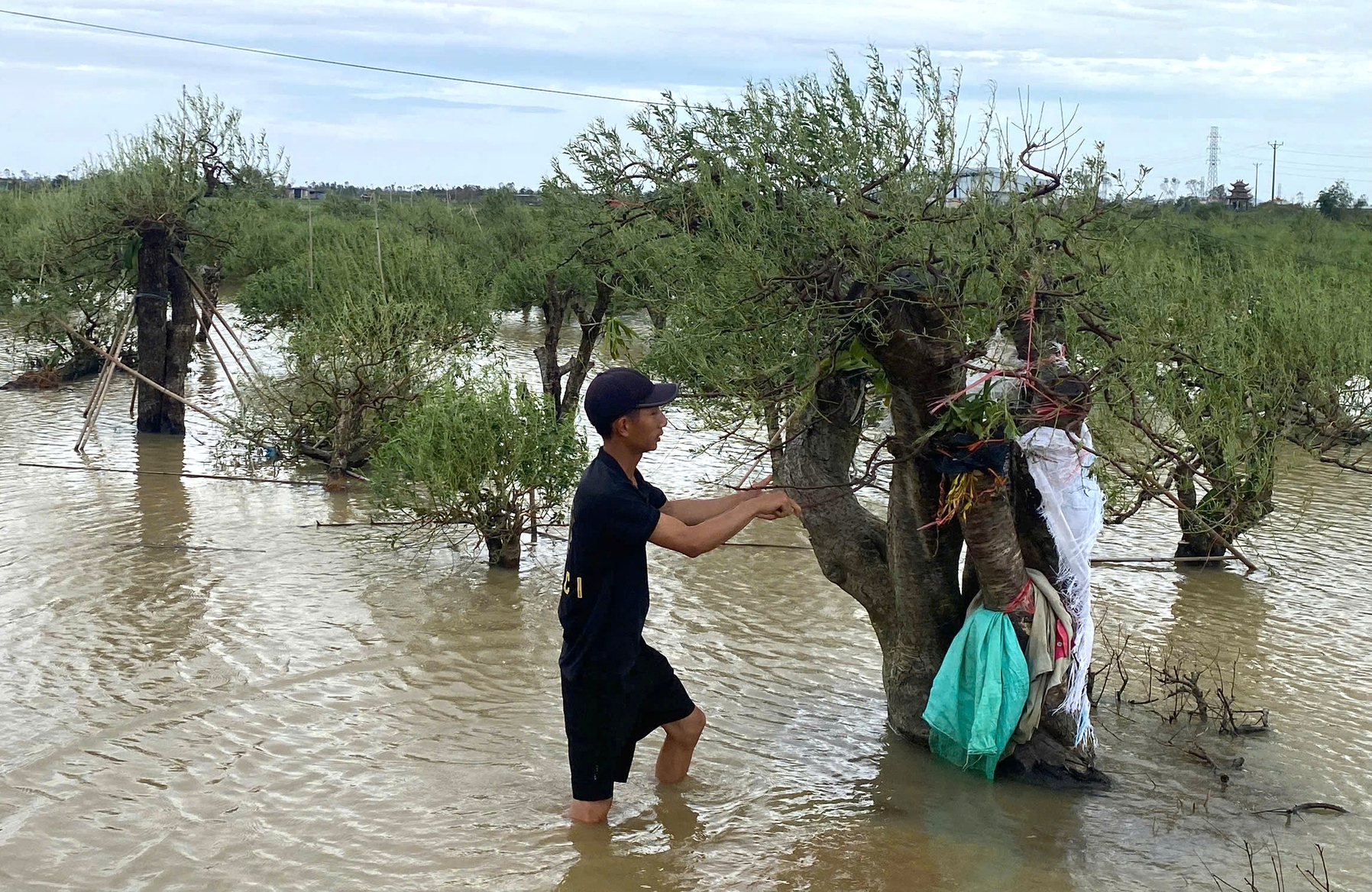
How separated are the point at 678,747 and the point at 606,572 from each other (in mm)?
1024

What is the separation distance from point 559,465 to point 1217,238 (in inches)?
764

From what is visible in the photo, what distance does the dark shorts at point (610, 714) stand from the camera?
443 cm

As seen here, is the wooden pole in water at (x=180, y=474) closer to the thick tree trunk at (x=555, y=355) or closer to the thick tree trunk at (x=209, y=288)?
the thick tree trunk at (x=555, y=355)

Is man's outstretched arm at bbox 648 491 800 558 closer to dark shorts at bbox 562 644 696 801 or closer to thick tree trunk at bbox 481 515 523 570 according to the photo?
dark shorts at bbox 562 644 696 801

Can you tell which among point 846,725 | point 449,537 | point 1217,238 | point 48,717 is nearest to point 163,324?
point 449,537

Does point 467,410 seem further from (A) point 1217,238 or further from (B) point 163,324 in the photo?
(A) point 1217,238

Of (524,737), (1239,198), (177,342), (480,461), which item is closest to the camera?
(524,737)

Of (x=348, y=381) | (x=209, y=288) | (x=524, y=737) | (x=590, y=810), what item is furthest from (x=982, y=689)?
(x=209, y=288)

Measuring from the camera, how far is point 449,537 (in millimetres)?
9180

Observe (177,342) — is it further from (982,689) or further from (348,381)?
(982,689)

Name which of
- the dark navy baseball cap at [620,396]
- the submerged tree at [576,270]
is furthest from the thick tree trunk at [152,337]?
the dark navy baseball cap at [620,396]

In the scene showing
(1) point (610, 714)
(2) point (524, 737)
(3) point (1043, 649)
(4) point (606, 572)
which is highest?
(4) point (606, 572)

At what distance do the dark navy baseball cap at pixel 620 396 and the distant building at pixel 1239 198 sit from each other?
45015 mm

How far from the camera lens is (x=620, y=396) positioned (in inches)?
168
